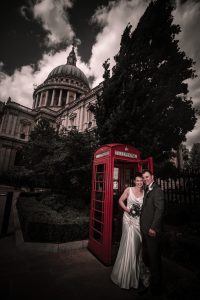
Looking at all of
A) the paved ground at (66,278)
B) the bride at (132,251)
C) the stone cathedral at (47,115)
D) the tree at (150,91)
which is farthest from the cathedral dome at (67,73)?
the bride at (132,251)

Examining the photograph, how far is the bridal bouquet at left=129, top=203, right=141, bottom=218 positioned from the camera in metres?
3.20

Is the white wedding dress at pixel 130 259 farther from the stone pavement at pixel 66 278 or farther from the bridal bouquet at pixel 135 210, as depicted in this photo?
the stone pavement at pixel 66 278

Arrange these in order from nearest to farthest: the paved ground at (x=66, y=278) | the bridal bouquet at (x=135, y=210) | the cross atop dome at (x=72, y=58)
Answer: the paved ground at (x=66, y=278)
the bridal bouquet at (x=135, y=210)
the cross atop dome at (x=72, y=58)

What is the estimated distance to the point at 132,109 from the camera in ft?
25.9

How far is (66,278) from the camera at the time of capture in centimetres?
314

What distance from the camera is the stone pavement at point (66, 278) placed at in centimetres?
259

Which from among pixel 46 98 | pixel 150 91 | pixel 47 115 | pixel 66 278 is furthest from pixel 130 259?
pixel 46 98

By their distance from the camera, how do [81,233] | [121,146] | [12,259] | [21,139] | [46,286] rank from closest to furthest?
1. [46,286]
2. [12,259]
3. [121,146]
4. [81,233]
5. [21,139]

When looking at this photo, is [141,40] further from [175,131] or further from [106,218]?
[106,218]

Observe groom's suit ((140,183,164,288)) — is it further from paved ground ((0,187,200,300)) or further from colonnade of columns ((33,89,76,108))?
colonnade of columns ((33,89,76,108))

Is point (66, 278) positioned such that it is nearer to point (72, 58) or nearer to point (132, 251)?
point (132, 251)

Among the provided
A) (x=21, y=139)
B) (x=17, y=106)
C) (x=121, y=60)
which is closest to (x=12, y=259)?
(x=121, y=60)

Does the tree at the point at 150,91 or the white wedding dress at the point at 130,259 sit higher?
the tree at the point at 150,91

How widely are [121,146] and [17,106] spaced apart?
3842cm
